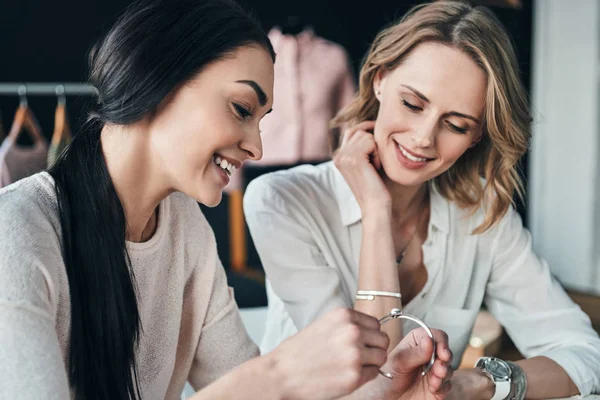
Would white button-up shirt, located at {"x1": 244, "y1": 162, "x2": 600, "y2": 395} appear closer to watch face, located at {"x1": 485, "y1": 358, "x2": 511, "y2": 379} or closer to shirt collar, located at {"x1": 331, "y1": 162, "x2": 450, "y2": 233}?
shirt collar, located at {"x1": 331, "y1": 162, "x2": 450, "y2": 233}

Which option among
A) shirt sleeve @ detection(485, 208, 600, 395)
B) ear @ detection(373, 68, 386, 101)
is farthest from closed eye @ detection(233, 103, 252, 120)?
shirt sleeve @ detection(485, 208, 600, 395)

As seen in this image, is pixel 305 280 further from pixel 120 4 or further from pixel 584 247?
pixel 584 247

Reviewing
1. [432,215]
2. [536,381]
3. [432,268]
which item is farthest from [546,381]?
[432,215]

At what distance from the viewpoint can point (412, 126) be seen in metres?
1.53

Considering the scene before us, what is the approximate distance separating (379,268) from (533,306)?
44 cm

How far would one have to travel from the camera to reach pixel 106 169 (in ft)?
3.59

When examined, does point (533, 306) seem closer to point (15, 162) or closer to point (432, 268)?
point (432, 268)

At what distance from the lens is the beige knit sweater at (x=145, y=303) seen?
0.85 m

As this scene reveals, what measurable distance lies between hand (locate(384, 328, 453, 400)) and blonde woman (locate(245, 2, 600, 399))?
0.21m

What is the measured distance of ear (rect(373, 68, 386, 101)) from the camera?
1.64 m

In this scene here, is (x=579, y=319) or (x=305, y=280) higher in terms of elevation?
(x=305, y=280)

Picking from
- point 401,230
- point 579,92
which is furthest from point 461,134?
point 579,92

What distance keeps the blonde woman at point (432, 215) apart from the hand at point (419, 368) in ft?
0.70

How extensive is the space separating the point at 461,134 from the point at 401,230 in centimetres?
32
